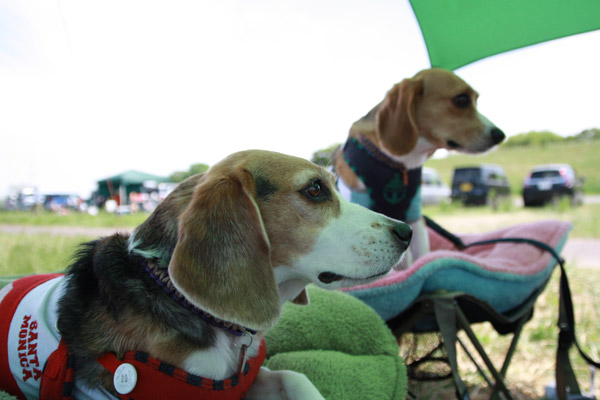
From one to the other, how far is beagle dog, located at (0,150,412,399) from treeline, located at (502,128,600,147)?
2547 centimetres

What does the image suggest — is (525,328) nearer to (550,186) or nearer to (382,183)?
(382,183)

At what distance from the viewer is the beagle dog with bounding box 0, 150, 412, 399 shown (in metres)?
1.06

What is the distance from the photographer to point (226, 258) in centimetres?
107

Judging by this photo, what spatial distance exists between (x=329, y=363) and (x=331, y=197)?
69cm

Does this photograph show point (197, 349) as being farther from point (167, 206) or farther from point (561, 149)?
point (561, 149)

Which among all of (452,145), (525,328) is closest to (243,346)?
(452,145)

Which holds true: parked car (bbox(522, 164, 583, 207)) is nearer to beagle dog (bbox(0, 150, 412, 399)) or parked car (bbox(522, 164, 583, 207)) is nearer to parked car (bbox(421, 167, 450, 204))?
parked car (bbox(421, 167, 450, 204))

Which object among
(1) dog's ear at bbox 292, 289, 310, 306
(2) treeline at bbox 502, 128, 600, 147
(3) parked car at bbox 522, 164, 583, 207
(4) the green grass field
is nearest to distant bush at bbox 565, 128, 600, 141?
(2) treeline at bbox 502, 128, 600, 147

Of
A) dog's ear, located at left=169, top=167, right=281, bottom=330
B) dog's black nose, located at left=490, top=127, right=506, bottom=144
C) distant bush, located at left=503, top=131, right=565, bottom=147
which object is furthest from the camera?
distant bush, located at left=503, top=131, right=565, bottom=147

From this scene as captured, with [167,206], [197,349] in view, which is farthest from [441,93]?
[197,349]

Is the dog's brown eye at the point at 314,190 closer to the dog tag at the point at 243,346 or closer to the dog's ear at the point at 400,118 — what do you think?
the dog tag at the point at 243,346

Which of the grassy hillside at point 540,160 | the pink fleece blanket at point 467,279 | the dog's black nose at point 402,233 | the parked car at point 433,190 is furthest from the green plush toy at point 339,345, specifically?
the grassy hillside at point 540,160

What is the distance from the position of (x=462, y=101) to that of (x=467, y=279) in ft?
4.47

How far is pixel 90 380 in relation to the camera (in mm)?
1100
